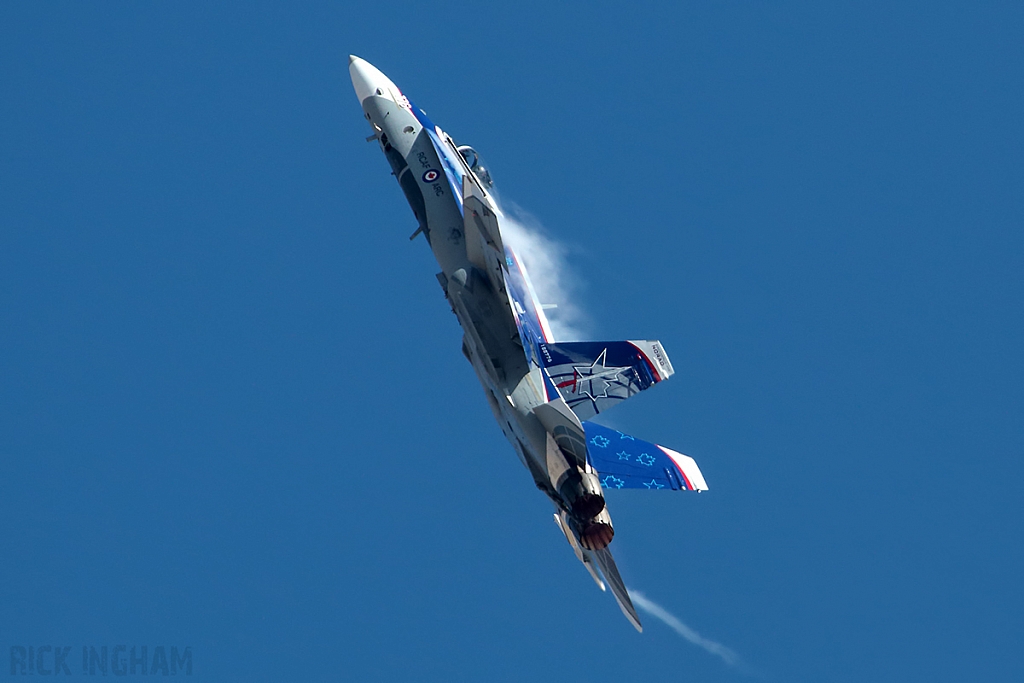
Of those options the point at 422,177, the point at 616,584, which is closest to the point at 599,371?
the point at 616,584

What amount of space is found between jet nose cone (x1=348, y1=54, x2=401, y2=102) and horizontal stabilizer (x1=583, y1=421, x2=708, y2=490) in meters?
8.46

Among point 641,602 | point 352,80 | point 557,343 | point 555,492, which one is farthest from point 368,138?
point 641,602

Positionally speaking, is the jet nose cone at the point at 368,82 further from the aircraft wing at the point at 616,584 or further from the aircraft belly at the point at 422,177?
the aircraft wing at the point at 616,584

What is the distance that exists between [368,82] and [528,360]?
7.05m

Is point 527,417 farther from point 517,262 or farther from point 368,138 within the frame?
point 368,138

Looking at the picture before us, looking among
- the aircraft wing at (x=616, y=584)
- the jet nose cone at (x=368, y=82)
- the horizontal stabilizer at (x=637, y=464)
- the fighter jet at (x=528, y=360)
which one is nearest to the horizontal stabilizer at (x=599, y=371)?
the fighter jet at (x=528, y=360)

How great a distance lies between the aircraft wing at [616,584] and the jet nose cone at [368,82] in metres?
9.77

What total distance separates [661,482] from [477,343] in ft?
14.1

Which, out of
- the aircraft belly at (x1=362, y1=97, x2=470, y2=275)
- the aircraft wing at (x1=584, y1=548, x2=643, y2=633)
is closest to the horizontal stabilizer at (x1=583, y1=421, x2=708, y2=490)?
the aircraft wing at (x1=584, y1=548, x2=643, y2=633)

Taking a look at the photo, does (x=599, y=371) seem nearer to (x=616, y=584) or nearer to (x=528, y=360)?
(x=528, y=360)

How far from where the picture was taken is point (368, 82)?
31500mm

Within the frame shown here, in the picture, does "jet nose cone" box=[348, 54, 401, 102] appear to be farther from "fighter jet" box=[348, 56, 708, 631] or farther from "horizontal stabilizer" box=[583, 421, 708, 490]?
"horizontal stabilizer" box=[583, 421, 708, 490]

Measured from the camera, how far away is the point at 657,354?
1120 inches

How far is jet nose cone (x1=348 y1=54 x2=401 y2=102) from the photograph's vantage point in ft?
103
